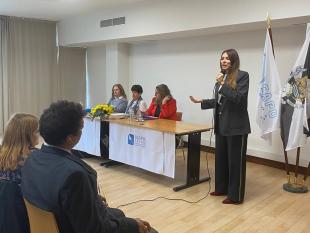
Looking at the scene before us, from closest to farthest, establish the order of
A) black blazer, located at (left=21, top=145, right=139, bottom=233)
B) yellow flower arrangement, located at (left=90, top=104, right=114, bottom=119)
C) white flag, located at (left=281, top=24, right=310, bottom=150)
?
black blazer, located at (left=21, top=145, right=139, bottom=233) → white flag, located at (left=281, top=24, right=310, bottom=150) → yellow flower arrangement, located at (left=90, top=104, right=114, bottom=119)

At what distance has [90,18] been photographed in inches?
247

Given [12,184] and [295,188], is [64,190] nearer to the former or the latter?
[12,184]

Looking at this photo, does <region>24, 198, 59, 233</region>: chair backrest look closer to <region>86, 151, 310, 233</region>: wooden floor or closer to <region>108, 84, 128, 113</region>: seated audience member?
<region>86, 151, 310, 233</region>: wooden floor

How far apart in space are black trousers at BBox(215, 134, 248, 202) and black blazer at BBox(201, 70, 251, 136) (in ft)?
0.28

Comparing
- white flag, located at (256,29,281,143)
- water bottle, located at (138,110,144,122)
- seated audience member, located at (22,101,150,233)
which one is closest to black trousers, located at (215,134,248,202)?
white flag, located at (256,29,281,143)

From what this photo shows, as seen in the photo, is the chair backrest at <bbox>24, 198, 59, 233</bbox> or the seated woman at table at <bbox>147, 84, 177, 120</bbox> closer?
the chair backrest at <bbox>24, 198, 59, 233</bbox>

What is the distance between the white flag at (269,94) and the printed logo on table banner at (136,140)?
143cm

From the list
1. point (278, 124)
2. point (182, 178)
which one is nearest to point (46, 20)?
point (182, 178)

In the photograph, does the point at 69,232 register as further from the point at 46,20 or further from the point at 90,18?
the point at 46,20

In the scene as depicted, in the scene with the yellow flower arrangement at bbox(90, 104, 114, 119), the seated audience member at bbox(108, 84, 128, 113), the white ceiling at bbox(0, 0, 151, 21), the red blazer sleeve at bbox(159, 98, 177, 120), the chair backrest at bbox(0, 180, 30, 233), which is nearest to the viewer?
the chair backrest at bbox(0, 180, 30, 233)

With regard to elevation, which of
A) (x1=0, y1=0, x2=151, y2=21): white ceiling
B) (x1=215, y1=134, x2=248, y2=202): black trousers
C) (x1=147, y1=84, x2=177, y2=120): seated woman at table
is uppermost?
(x1=0, y1=0, x2=151, y2=21): white ceiling

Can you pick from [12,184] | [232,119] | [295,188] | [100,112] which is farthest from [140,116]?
[12,184]

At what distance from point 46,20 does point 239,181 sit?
558 cm

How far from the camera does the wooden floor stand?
9.18ft
